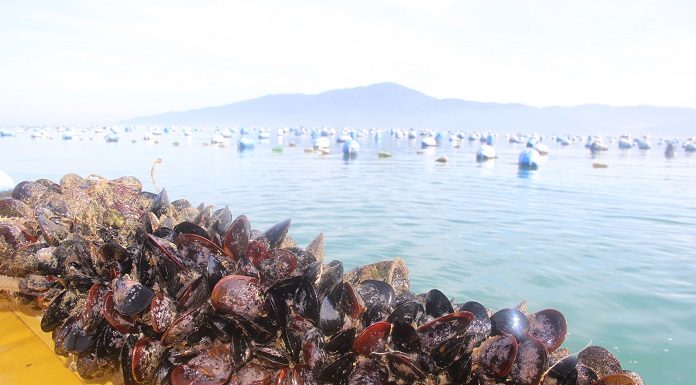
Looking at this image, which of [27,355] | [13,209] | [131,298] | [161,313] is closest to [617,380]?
[161,313]

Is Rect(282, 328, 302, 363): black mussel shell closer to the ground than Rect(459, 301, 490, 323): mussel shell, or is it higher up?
closer to the ground

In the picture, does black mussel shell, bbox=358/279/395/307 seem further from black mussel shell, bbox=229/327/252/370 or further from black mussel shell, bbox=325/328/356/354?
black mussel shell, bbox=229/327/252/370

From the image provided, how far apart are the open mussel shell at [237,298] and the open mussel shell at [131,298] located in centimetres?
43

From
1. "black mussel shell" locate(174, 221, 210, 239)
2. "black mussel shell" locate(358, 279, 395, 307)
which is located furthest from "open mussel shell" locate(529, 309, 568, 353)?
"black mussel shell" locate(174, 221, 210, 239)

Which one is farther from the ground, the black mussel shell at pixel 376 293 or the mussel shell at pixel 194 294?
the mussel shell at pixel 194 294

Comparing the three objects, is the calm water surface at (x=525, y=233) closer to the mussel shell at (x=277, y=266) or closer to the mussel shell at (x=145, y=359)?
the mussel shell at (x=277, y=266)

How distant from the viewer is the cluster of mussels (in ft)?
7.15

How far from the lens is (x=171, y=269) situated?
8.77 feet

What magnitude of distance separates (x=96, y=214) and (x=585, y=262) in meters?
8.79

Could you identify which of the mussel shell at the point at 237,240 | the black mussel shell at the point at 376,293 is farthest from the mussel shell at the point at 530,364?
the mussel shell at the point at 237,240

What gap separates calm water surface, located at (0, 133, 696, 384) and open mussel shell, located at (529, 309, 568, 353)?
144 inches

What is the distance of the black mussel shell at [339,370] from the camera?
7.09ft

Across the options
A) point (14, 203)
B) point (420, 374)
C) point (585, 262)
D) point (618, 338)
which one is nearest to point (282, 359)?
point (420, 374)

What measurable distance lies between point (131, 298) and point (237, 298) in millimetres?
664
